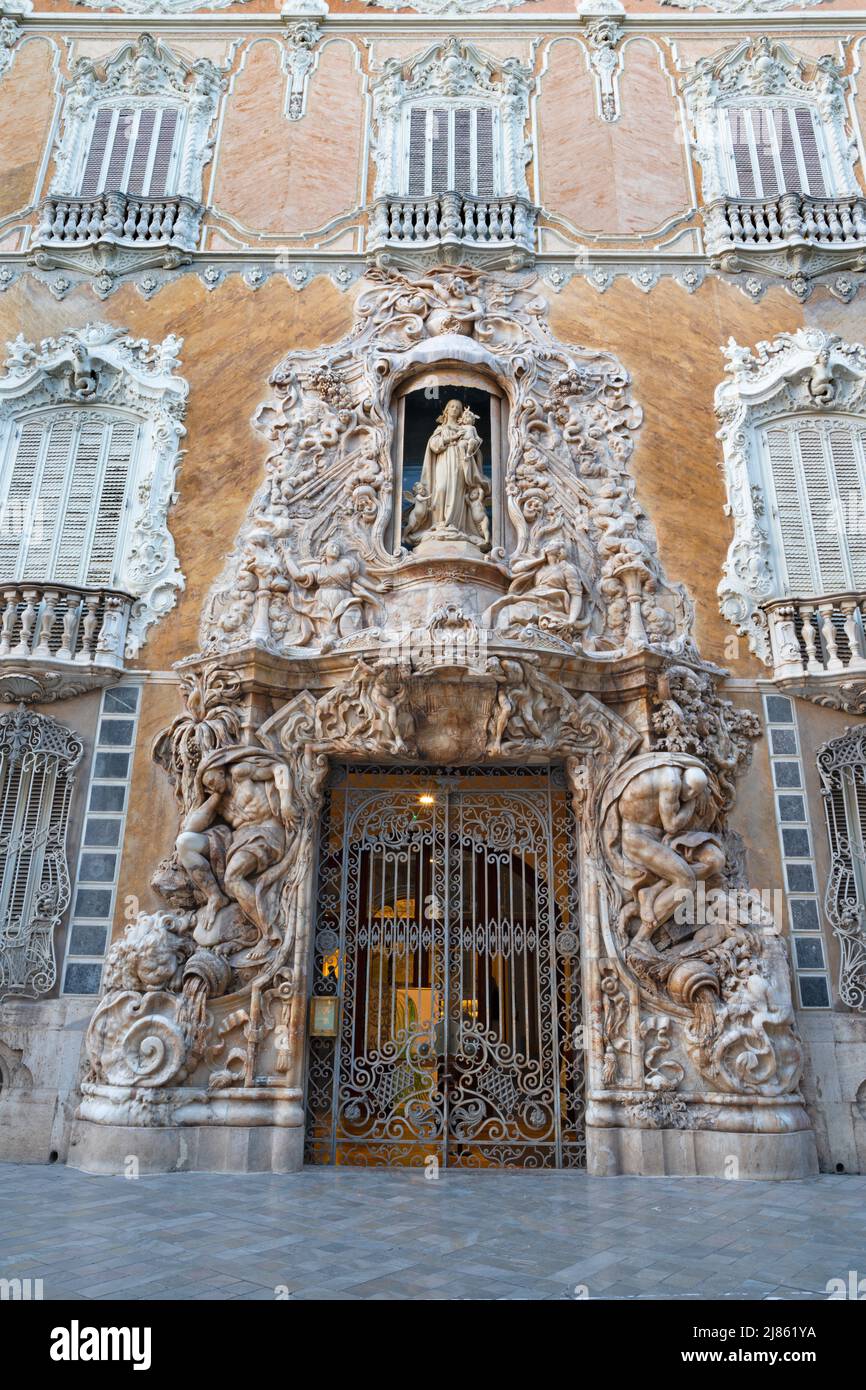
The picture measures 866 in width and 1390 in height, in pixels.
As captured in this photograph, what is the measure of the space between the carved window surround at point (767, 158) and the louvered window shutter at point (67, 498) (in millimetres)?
8440

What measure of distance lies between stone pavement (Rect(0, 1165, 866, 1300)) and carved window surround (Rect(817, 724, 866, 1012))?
193 centimetres

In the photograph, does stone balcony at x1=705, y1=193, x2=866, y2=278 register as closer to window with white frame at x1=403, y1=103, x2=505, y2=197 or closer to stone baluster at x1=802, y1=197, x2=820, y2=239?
stone baluster at x1=802, y1=197, x2=820, y2=239

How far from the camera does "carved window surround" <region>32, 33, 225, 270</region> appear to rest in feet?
44.1

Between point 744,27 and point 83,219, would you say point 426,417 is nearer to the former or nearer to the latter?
point 83,219

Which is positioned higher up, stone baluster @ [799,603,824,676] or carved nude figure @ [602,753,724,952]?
stone baluster @ [799,603,824,676]

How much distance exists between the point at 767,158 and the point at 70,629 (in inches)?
467

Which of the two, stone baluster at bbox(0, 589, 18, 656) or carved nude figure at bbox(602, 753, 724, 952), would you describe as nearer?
carved nude figure at bbox(602, 753, 724, 952)

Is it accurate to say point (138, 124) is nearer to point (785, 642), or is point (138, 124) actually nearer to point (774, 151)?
point (774, 151)

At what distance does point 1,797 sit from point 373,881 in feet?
13.2

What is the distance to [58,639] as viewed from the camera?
10.8m

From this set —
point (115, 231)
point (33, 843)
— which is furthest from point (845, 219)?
point (33, 843)

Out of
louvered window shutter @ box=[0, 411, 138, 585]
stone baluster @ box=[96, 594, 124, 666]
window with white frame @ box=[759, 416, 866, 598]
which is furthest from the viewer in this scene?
louvered window shutter @ box=[0, 411, 138, 585]

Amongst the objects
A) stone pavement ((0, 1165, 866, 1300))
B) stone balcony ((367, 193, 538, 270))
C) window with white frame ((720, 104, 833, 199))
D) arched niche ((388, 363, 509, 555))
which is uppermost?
window with white frame ((720, 104, 833, 199))

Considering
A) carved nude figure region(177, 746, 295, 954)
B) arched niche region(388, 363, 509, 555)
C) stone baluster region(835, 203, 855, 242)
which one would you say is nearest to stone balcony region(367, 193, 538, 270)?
arched niche region(388, 363, 509, 555)
